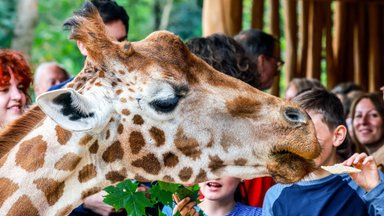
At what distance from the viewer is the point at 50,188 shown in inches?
147

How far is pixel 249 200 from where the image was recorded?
5289 millimetres

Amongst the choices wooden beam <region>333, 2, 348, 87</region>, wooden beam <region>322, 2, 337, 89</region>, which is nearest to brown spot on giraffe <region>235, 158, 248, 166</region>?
wooden beam <region>322, 2, 337, 89</region>

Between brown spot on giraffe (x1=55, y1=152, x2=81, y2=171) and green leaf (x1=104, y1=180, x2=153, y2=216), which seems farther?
green leaf (x1=104, y1=180, x2=153, y2=216)

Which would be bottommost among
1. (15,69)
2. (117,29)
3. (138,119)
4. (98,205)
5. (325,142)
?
(98,205)

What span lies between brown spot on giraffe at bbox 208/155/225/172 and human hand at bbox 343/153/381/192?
0.85 meters

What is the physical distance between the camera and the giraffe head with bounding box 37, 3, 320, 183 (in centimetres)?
378

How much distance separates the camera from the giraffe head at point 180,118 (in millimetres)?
3783

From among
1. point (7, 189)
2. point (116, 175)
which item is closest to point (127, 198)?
point (116, 175)

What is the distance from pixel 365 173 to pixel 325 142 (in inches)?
20.5

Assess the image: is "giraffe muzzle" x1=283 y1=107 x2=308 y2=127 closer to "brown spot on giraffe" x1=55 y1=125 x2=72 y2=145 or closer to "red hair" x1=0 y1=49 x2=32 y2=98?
"brown spot on giraffe" x1=55 y1=125 x2=72 y2=145

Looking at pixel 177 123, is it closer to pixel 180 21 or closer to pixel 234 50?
pixel 234 50

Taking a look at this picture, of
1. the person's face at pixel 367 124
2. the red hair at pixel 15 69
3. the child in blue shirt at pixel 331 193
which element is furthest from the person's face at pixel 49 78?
the child in blue shirt at pixel 331 193

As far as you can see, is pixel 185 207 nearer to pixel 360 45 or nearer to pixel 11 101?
pixel 11 101

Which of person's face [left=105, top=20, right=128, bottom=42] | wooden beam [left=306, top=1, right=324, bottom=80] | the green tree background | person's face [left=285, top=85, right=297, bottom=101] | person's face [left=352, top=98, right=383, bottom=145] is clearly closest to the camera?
person's face [left=105, top=20, right=128, bottom=42]
